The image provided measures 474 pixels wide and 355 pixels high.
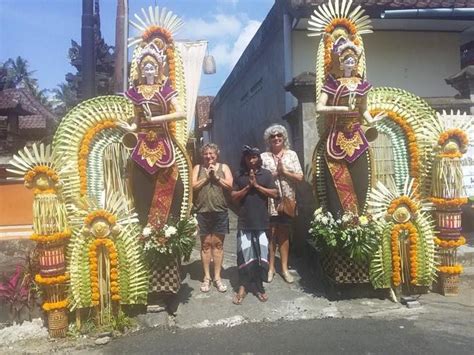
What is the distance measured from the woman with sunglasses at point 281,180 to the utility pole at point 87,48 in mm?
3343

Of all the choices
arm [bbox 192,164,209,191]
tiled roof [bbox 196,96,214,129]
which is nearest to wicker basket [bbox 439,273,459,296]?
arm [bbox 192,164,209,191]

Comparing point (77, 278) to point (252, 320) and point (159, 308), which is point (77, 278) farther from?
point (252, 320)

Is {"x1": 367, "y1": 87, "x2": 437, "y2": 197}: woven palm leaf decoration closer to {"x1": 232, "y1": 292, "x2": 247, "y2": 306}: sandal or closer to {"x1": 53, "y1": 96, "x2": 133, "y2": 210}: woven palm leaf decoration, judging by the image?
{"x1": 232, "y1": 292, "x2": 247, "y2": 306}: sandal

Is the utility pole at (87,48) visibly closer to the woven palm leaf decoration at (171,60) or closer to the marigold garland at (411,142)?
the woven palm leaf decoration at (171,60)

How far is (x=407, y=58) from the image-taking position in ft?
23.4

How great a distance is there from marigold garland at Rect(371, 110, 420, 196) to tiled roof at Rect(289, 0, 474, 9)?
2.04 m

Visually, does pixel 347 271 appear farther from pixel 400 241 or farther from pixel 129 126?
pixel 129 126

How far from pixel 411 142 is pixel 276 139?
4.87 ft

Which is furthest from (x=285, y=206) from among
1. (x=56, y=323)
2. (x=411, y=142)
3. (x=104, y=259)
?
(x=56, y=323)

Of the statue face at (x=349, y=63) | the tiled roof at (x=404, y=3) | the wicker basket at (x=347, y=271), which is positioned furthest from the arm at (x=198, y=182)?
the tiled roof at (x=404, y=3)

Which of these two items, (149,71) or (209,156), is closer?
(149,71)

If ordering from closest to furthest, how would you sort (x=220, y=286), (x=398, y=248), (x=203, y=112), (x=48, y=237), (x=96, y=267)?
(x=48, y=237) < (x=96, y=267) < (x=398, y=248) < (x=220, y=286) < (x=203, y=112)

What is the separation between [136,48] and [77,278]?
243 cm

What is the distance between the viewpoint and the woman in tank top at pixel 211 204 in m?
4.75
